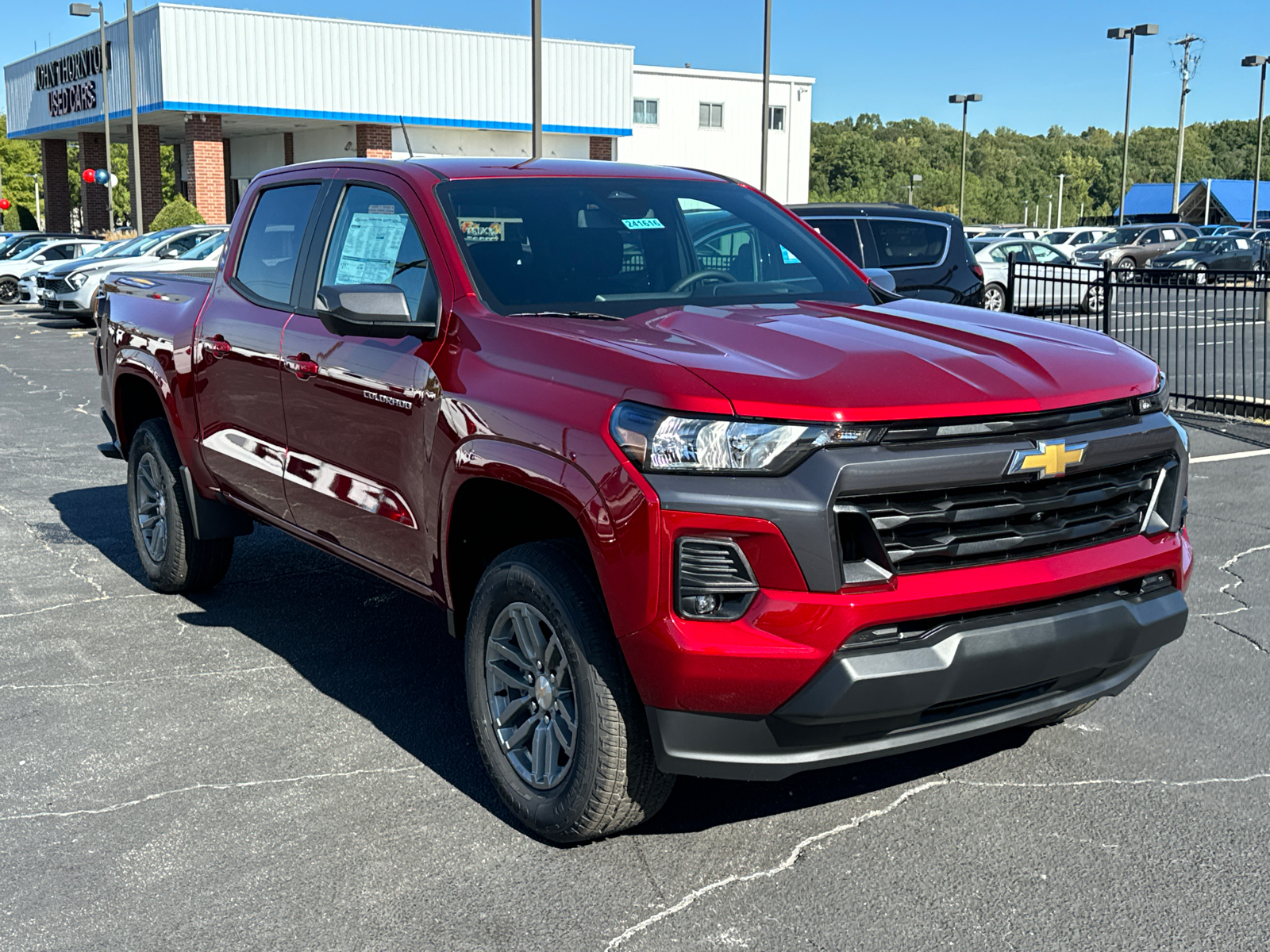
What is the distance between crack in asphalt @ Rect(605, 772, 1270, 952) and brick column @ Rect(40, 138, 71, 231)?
5160cm

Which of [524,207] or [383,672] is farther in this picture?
[383,672]

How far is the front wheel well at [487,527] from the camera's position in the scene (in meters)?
3.87

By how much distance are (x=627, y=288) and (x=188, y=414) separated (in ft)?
7.89

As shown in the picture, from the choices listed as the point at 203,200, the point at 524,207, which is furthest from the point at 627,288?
the point at 203,200

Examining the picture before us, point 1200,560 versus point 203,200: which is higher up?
point 203,200

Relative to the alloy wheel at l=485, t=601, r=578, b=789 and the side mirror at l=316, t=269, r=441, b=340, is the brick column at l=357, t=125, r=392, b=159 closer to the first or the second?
the side mirror at l=316, t=269, r=441, b=340

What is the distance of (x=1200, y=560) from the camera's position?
7066 mm

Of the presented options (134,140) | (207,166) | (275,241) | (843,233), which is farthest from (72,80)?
(275,241)

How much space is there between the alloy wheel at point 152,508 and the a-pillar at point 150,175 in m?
33.7

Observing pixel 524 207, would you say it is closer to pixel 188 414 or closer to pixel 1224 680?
pixel 188 414

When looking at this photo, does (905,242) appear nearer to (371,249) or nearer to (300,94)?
(371,249)

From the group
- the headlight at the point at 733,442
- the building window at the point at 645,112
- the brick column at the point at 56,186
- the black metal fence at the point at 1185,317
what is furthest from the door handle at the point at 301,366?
the brick column at the point at 56,186

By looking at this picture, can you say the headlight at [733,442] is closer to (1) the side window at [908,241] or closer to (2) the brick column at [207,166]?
(1) the side window at [908,241]

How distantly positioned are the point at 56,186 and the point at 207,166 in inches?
681
